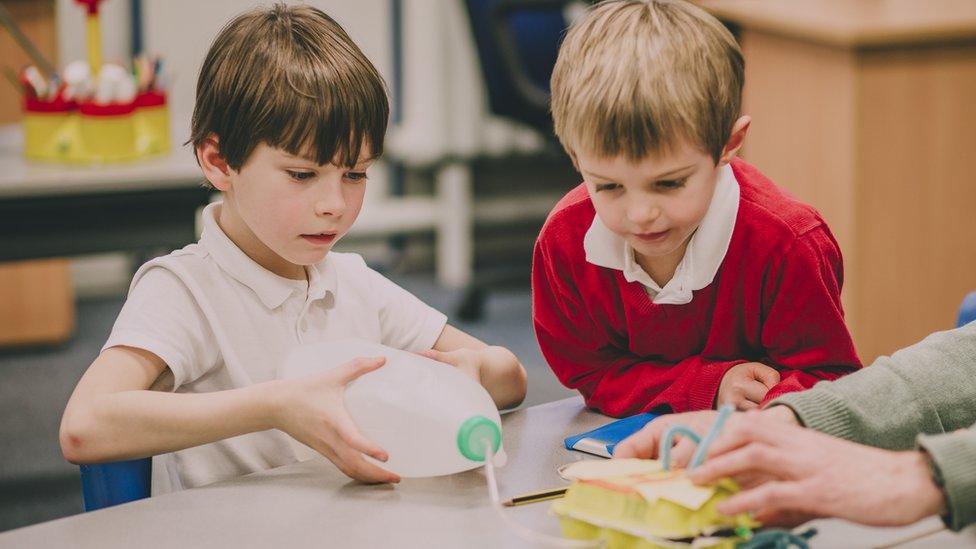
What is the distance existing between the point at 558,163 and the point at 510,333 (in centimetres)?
107

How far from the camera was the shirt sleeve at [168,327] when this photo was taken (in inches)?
44.3

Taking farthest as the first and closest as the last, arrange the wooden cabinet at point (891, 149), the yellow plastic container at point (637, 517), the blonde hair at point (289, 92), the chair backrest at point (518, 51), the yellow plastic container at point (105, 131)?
the chair backrest at point (518, 51), the wooden cabinet at point (891, 149), the yellow plastic container at point (105, 131), the blonde hair at point (289, 92), the yellow plastic container at point (637, 517)

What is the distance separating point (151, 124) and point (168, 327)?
3.82 ft

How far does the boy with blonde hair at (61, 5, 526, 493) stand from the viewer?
1.15 meters

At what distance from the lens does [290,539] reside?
90 centimetres

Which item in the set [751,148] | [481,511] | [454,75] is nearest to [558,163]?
[454,75]

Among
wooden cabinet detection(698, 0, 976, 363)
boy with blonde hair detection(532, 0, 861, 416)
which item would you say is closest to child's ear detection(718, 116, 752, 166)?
boy with blonde hair detection(532, 0, 861, 416)

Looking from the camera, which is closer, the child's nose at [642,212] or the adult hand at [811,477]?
the adult hand at [811,477]

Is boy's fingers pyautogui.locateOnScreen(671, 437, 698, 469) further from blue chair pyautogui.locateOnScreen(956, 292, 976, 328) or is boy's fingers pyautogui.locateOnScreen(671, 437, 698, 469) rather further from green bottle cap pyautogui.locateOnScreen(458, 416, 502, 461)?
blue chair pyautogui.locateOnScreen(956, 292, 976, 328)

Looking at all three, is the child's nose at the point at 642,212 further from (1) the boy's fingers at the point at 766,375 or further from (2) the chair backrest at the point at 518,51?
(2) the chair backrest at the point at 518,51

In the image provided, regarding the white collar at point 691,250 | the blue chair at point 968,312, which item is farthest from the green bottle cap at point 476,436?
the blue chair at point 968,312

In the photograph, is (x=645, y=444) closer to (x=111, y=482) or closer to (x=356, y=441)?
(x=356, y=441)

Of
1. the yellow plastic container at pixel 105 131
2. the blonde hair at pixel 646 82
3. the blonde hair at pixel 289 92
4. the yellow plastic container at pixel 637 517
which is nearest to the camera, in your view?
the yellow plastic container at pixel 637 517

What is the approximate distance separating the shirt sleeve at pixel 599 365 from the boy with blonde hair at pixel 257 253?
0.06m
